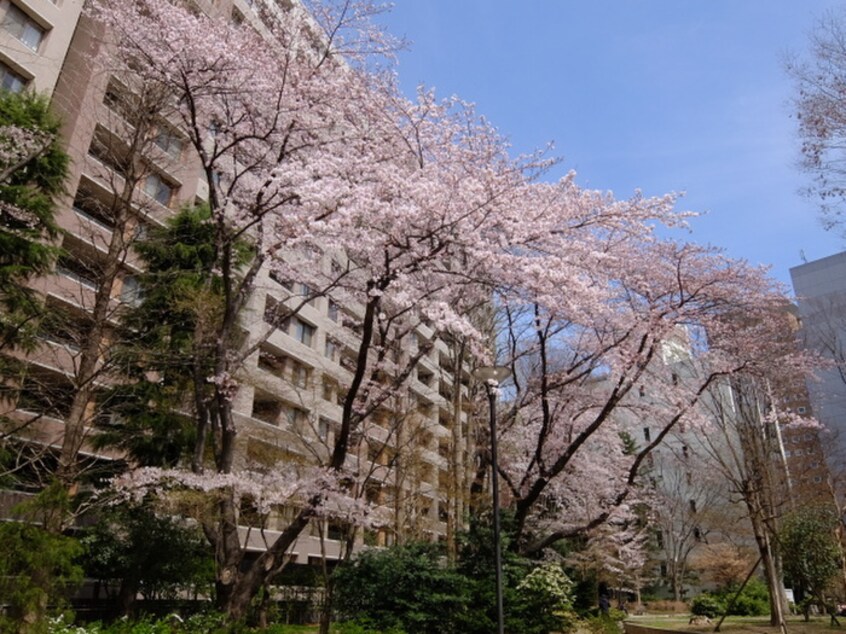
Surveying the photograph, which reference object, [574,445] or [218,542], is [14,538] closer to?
[218,542]

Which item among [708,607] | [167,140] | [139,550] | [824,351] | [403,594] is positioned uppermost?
[167,140]

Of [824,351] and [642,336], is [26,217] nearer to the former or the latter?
[642,336]

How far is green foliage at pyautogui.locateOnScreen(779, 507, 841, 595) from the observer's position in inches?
539

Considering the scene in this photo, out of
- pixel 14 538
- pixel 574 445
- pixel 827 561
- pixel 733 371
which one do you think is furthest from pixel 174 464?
pixel 827 561

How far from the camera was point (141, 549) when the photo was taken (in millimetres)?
13352

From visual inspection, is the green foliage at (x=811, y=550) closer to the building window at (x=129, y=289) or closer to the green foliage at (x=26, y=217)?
the green foliage at (x=26, y=217)

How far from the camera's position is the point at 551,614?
39.1ft

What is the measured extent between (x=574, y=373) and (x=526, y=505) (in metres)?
3.54

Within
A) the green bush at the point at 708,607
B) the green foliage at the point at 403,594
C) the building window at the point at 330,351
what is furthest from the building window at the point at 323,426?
the green bush at the point at 708,607

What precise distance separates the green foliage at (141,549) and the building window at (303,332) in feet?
45.0

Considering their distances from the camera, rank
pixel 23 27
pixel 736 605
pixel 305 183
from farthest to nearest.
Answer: pixel 736 605 < pixel 23 27 < pixel 305 183

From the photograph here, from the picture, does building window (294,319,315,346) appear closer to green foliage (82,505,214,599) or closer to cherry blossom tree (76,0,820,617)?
green foliage (82,505,214,599)

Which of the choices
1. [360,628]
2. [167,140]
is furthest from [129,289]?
[360,628]

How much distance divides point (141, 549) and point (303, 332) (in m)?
15.3
